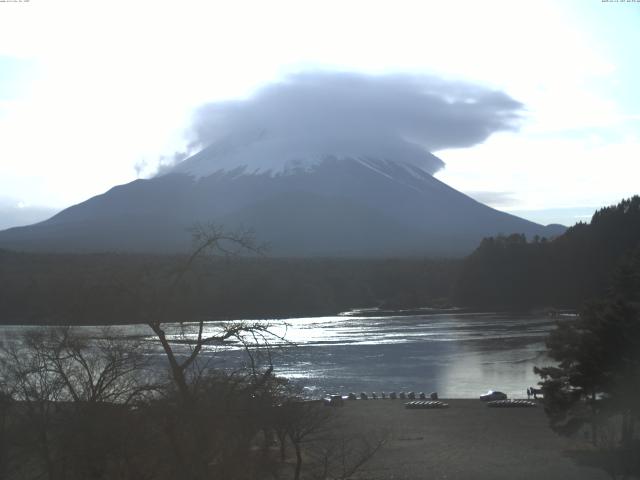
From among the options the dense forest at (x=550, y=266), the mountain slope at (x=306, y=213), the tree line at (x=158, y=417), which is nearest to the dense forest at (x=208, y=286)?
the tree line at (x=158, y=417)

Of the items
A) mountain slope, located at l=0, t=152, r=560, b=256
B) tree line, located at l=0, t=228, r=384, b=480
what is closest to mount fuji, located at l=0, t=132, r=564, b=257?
mountain slope, located at l=0, t=152, r=560, b=256

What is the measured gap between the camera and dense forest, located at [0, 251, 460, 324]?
421 centimetres

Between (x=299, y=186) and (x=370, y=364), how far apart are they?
72.7 m

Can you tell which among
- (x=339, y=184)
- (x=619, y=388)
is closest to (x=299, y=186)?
(x=339, y=184)

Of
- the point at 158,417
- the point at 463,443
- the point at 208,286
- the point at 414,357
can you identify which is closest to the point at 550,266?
the point at 414,357

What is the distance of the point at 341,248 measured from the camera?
79.1m

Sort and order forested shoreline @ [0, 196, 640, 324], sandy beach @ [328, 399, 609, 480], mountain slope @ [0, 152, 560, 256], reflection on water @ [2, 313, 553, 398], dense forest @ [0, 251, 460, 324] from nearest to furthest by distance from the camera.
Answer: dense forest @ [0, 251, 460, 324] → sandy beach @ [328, 399, 609, 480] → reflection on water @ [2, 313, 553, 398] → forested shoreline @ [0, 196, 640, 324] → mountain slope @ [0, 152, 560, 256]

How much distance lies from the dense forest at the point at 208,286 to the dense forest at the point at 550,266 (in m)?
2.93

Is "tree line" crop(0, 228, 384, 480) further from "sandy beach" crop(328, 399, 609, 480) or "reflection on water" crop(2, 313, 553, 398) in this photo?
"reflection on water" crop(2, 313, 553, 398)

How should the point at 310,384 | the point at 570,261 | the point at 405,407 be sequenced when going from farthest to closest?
the point at 570,261 → the point at 310,384 → the point at 405,407

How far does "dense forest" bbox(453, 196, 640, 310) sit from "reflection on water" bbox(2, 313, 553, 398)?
33.5ft

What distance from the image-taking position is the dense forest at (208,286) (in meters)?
4.21

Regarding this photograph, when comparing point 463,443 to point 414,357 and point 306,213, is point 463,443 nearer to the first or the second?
point 414,357

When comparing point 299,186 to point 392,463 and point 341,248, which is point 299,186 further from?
point 392,463
